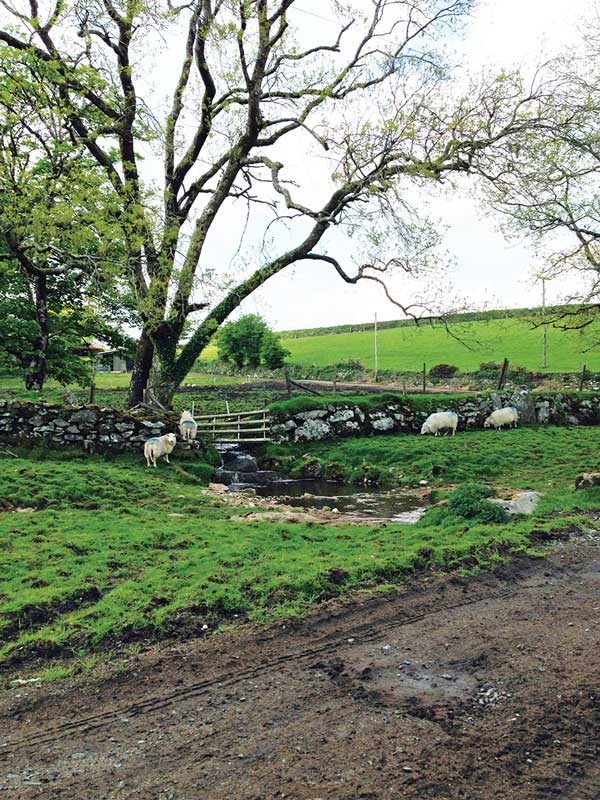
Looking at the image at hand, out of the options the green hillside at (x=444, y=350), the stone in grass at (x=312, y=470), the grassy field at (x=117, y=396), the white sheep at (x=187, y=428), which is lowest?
the stone in grass at (x=312, y=470)

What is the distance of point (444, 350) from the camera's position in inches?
2375

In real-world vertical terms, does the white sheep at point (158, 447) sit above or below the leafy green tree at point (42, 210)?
below

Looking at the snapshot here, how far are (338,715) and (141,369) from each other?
1805 cm

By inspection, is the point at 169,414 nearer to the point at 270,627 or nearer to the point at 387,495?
the point at 387,495

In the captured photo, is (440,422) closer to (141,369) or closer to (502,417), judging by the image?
(502,417)

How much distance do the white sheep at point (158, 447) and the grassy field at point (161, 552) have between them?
1.92 feet

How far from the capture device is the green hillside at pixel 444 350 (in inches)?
1905

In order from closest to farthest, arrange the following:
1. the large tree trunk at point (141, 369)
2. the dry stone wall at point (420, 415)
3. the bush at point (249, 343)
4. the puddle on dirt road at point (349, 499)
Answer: the puddle on dirt road at point (349, 499) → the dry stone wall at point (420, 415) → the large tree trunk at point (141, 369) → the bush at point (249, 343)

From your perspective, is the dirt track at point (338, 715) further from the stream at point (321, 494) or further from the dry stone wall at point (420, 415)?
the dry stone wall at point (420, 415)

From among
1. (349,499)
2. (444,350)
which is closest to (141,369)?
(349,499)

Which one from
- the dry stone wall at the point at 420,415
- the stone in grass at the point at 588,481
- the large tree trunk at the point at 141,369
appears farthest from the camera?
the large tree trunk at the point at 141,369

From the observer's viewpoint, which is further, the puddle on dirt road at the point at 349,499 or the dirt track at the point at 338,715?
the puddle on dirt road at the point at 349,499

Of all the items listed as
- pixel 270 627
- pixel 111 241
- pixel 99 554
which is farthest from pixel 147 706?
pixel 111 241

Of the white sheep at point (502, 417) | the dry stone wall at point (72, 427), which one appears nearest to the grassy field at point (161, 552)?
the dry stone wall at point (72, 427)
